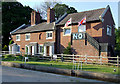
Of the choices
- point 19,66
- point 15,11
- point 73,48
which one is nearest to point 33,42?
point 73,48

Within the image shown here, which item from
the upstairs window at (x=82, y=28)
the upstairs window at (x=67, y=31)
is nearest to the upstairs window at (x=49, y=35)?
the upstairs window at (x=67, y=31)

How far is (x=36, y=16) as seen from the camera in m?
32.6

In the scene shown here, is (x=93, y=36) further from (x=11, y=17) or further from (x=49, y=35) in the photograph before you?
(x=11, y=17)

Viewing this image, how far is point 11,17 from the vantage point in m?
39.4

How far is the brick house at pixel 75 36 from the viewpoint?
20.8 m

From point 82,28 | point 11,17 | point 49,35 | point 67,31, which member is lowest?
point 49,35

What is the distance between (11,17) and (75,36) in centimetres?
2360

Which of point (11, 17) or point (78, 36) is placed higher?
point (11, 17)

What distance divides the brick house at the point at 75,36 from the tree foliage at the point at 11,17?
764cm

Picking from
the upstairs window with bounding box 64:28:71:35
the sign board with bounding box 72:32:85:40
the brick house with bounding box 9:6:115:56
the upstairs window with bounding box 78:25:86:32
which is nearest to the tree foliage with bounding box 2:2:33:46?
the brick house with bounding box 9:6:115:56

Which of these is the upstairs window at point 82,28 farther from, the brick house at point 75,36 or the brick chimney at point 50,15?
the brick chimney at point 50,15

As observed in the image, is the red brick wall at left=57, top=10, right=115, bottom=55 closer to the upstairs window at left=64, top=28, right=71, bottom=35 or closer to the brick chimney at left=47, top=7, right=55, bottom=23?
the upstairs window at left=64, top=28, right=71, bottom=35

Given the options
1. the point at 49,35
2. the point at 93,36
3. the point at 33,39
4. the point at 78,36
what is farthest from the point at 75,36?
the point at 33,39

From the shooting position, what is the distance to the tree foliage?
127ft
